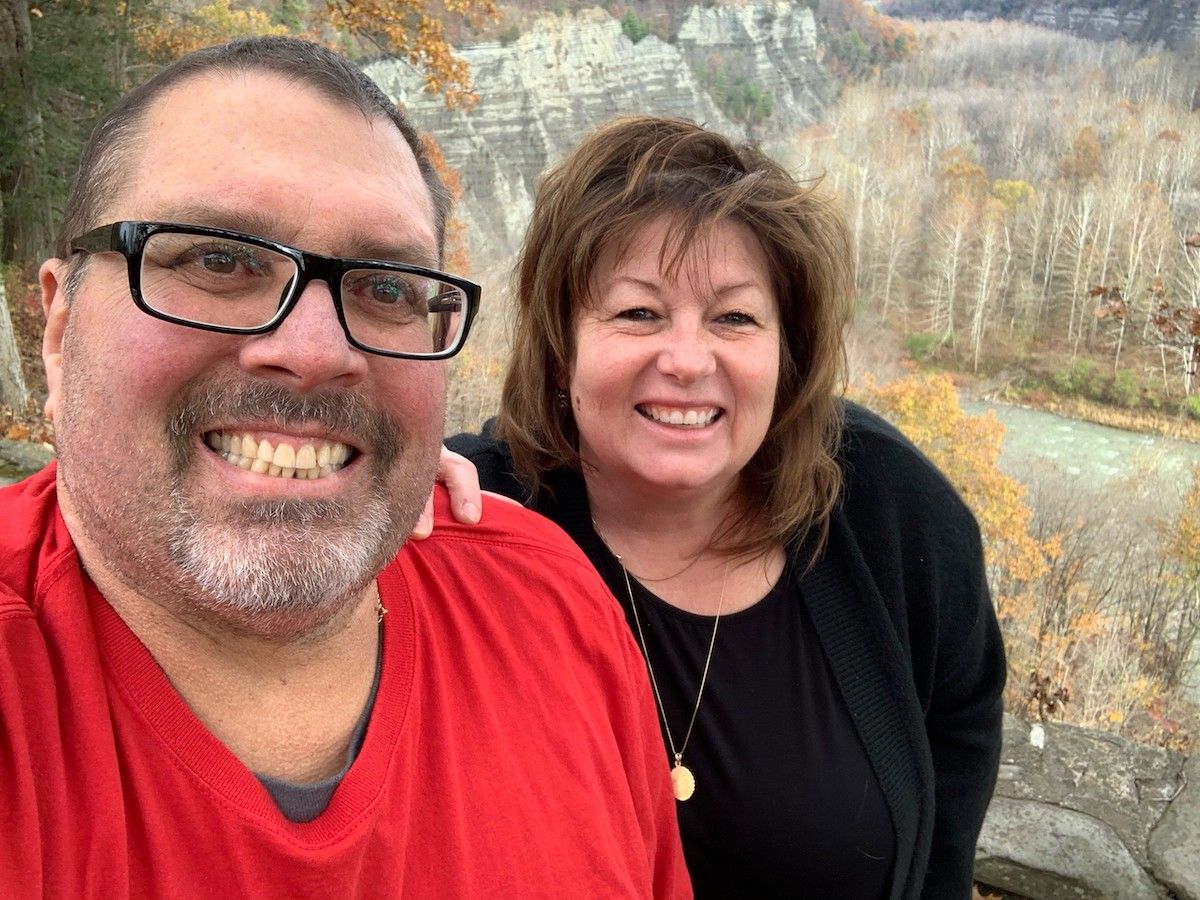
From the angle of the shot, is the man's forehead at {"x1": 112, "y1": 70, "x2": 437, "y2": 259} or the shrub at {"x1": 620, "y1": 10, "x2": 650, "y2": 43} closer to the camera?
the man's forehead at {"x1": 112, "y1": 70, "x2": 437, "y2": 259}

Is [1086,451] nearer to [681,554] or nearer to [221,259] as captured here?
[681,554]

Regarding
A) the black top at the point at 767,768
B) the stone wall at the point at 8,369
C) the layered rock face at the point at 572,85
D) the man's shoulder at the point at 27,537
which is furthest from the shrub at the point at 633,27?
the man's shoulder at the point at 27,537

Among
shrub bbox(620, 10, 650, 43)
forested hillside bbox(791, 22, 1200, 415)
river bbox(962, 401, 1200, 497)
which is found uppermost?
shrub bbox(620, 10, 650, 43)

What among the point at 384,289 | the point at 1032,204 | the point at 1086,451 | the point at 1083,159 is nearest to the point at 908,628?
the point at 384,289

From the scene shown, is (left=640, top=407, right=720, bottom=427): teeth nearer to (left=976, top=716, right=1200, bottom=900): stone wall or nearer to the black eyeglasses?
the black eyeglasses

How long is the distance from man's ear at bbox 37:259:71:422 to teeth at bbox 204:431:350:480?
241mm

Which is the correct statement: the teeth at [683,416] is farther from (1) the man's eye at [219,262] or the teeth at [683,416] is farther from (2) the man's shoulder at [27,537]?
(2) the man's shoulder at [27,537]

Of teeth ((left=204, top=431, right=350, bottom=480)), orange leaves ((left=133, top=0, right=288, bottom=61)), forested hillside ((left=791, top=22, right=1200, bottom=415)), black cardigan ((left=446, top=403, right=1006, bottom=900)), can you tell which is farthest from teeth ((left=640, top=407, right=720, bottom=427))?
forested hillside ((left=791, top=22, right=1200, bottom=415))

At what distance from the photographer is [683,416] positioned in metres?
1.88

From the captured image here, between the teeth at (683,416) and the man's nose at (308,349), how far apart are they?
0.81 metres

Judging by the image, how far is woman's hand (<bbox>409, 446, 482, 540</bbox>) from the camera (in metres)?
1.54

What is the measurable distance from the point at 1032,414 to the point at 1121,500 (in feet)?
52.9

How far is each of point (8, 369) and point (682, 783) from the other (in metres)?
9.37

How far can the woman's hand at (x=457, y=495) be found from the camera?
60.7 inches
